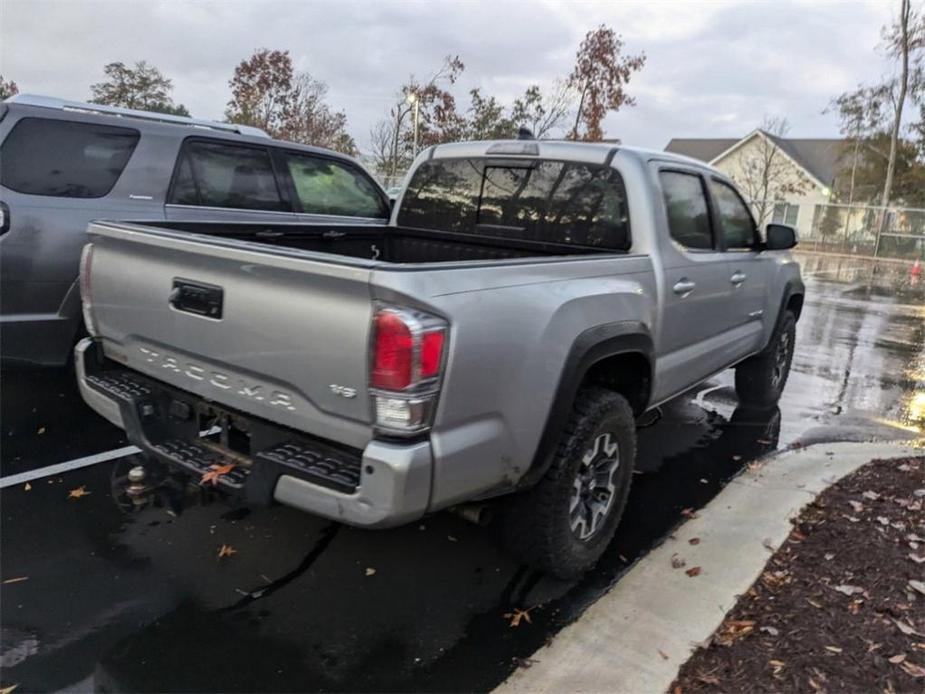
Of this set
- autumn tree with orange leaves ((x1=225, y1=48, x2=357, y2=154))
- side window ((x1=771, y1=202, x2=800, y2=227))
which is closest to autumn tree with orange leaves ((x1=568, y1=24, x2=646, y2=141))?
autumn tree with orange leaves ((x1=225, y1=48, x2=357, y2=154))

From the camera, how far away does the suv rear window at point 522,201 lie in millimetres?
3822

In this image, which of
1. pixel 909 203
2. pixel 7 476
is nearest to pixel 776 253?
pixel 7 476

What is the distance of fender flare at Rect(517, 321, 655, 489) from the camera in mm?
2803

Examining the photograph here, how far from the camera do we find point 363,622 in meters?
2.91

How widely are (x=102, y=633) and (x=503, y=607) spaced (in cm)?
159

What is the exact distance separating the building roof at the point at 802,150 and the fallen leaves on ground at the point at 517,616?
147ft

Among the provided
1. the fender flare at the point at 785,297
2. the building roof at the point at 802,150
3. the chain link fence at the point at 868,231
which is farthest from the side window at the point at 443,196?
the building roof at the point at 802,150

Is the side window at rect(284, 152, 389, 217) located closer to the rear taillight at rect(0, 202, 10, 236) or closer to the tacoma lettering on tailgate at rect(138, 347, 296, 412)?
the rear taillight at rect(0, 202, 10, 236)

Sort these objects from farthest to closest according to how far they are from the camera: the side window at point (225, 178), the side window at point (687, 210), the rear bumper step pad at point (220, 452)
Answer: the side window at point (225, 178), the side window at point (687, 210), the rear bumper step pad at point (220, 452)

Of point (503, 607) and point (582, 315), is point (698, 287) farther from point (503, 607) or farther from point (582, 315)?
point (503, 607)

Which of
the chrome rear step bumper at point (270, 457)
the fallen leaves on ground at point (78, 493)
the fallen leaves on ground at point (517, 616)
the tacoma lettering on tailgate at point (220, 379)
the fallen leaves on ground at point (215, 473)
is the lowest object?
the fallen leaves on ground at point (517, 616)

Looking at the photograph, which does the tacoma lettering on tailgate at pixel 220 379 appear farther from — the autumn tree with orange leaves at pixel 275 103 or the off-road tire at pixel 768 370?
the autumn tree with orange leaves at pixel 275 103

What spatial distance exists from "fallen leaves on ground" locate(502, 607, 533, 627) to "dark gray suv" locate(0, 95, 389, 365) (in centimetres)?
318

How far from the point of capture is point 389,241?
15.7 feet
